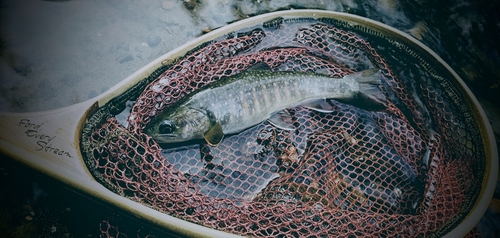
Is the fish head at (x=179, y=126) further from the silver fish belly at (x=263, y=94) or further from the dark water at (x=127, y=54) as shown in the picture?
the dark water at (x=127, y=54)

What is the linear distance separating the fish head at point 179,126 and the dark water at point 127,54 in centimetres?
84

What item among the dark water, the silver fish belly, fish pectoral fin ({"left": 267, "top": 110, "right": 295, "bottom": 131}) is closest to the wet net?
fish pectoral fin ({"left": 267, "top": 110, "right": 295, "bottom": 131})

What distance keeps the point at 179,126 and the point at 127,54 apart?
1732 millimetres

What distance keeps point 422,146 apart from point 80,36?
170 inches

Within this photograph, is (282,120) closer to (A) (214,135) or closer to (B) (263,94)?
(B) (263,94)

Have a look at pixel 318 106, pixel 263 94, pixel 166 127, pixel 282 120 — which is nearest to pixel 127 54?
pixel 166 127

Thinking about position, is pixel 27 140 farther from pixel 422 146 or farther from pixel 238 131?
pixel 422 146

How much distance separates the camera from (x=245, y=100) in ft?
10.2

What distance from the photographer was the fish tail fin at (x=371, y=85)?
318cm

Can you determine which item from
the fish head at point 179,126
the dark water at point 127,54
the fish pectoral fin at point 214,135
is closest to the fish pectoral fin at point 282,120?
the fish pectoral fin at point 214,135

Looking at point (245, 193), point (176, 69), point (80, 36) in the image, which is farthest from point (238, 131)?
point (80, 36)

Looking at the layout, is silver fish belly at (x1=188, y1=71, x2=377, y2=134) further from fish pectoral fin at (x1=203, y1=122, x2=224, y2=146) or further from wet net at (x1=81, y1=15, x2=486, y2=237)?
wet net at (x1=81, y1=15, x2=486, y2=237)

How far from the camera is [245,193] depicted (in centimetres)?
303

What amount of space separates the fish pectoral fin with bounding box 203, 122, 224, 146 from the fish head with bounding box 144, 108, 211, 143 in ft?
0.17
